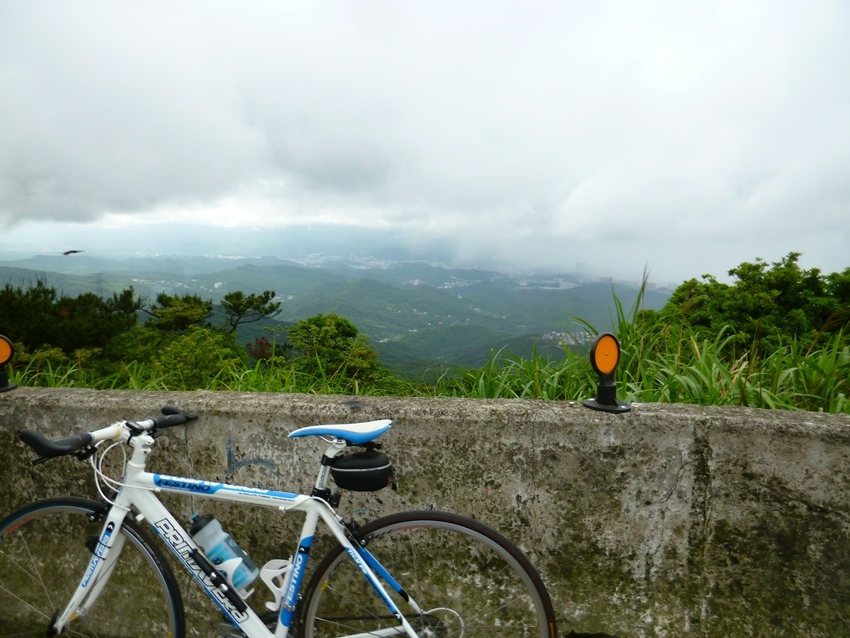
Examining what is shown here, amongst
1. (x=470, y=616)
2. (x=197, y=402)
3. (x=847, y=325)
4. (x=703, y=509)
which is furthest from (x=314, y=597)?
(x=847, y=325)

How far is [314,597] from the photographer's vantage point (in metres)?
1.82

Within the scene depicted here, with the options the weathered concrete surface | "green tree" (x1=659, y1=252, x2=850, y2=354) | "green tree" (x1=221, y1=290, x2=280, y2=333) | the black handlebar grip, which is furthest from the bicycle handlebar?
"green tree" (x1=221, y1=290, x2=280, y2=333)

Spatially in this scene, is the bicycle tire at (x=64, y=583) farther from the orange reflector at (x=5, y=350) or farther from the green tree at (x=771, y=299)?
the green tree at (x=771, y=299)

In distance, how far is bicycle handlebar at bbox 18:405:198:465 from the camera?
1.70m

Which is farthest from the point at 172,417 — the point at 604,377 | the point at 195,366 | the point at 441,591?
the point at 195,366

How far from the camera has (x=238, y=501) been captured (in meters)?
1.83

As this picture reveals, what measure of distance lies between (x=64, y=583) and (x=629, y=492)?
252cm

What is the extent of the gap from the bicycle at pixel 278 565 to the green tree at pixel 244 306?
26.2 m

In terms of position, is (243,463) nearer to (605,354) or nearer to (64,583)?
(64,583)

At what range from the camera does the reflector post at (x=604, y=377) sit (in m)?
2.02

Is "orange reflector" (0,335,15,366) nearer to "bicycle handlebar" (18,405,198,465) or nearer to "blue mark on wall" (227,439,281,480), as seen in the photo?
"bicycle handlebar" (18,405,198,465)

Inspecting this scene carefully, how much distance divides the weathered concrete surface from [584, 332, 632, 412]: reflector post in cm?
5

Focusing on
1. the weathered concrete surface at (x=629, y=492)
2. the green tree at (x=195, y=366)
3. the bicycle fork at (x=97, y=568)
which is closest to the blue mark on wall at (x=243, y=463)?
the weathered concrete surface at (x=629, y=492)

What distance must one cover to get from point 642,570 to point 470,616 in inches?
27.7
